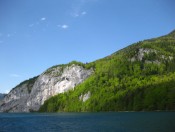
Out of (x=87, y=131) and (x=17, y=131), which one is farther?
(x=17, y=131)

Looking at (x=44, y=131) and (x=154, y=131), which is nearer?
(x=154, y=131)

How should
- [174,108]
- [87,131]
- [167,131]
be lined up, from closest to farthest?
1. [167,131]
2. [87,131]
3. [174,108]

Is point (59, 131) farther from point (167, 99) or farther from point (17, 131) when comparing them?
point (167, 99)

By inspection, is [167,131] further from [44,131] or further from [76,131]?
[44,131]

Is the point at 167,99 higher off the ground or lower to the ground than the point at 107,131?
higher

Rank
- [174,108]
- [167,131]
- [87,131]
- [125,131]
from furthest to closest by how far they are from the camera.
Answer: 1. [174,108]
2. [87,131]
3. [125,131]
4. [167,131]

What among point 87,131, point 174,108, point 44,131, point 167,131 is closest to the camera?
point 167,131

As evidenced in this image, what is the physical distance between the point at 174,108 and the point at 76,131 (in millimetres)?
118819

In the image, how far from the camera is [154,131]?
72.1m

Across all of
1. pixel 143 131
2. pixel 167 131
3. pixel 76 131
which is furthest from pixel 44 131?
pixel 167 131

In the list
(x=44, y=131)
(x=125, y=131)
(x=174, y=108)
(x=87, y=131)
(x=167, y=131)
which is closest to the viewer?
(x=167, y=131)

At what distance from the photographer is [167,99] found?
648 ft

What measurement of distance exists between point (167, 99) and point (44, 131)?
130 metres

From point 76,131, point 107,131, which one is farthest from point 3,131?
point 107,131
